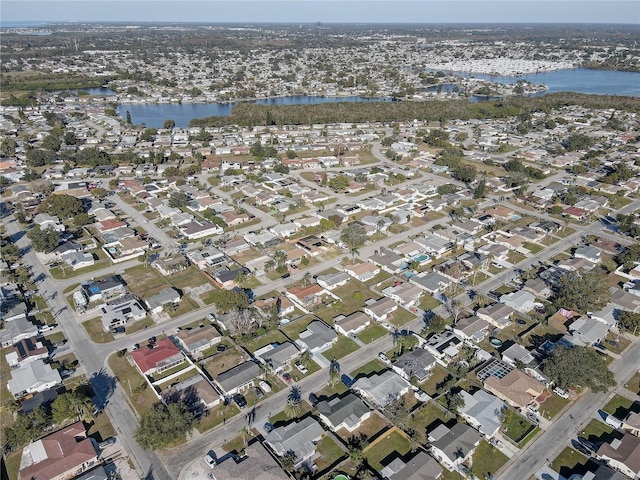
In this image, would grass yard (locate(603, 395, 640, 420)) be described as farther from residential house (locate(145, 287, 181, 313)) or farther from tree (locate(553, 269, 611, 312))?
residential house (locate(145, 287, 181, 313))

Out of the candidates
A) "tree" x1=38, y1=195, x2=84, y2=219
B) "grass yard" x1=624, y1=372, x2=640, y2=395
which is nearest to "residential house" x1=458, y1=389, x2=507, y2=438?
"grass yard" x1=624, y1=372, x2=640, y2=395

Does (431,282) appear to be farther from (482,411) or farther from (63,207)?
(63,207)

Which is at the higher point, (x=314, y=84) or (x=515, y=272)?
(x=314, y=84)

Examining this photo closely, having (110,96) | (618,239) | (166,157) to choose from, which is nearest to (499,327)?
(618,239)

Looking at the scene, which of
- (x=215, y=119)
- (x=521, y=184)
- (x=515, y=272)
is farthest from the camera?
(x=215, y=119)

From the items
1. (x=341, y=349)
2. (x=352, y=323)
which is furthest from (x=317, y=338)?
(x=352, y=323)

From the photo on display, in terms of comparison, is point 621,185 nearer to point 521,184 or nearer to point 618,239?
point 521,184
